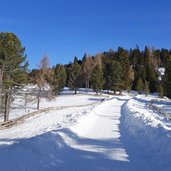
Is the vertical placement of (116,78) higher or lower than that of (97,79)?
higher

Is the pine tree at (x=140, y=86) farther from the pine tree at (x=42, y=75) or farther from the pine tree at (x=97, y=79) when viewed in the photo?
the pine tree at (x=42, y=75)

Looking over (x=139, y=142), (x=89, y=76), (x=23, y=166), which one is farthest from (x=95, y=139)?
(x=89, y=76)

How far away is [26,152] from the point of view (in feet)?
34.4

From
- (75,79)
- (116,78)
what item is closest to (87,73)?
(75,79)

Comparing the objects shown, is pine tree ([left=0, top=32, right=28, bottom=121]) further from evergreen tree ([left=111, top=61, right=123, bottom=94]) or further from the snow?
the snow

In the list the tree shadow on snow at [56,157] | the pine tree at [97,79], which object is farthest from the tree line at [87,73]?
the tree shadow on snow at [56,157]

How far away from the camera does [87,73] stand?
365 feet

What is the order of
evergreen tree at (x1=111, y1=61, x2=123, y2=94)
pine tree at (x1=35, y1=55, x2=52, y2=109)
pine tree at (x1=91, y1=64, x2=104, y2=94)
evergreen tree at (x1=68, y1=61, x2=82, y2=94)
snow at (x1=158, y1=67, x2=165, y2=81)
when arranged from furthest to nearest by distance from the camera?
snow at (x1=158, y1=67, x2=165, y2=81), evergreen tree at (x1=68, y1=61, x2=82, y2=94), evergreen tree at (x1=111, y1=61, x2=123, y2=94), pine tree at (x1=91, y1=64, x2=104, y2=94), pine tree at (x1=35, y1=55, x2=52, y2=109)

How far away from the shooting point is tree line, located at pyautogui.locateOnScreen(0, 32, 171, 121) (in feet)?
129

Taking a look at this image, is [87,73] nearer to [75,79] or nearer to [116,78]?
[75,79]

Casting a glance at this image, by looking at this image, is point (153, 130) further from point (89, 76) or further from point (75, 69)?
point (89, 76)

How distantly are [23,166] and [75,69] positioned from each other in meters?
94.1

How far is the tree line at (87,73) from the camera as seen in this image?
129 feet

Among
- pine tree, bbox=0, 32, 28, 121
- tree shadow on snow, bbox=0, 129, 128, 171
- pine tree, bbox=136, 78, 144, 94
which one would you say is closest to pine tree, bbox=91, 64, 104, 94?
pine tree, bbox=136, 78, 144, 94
